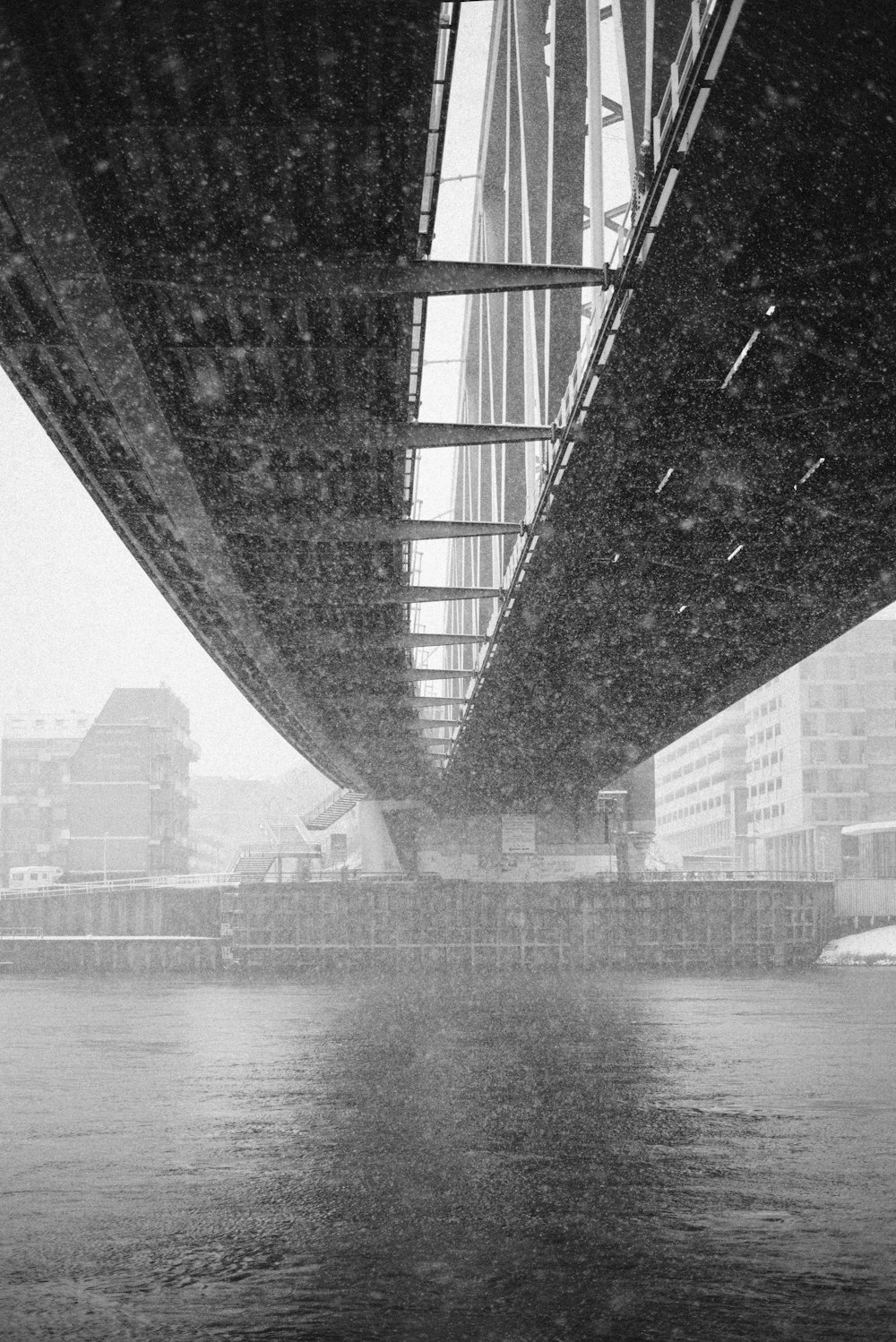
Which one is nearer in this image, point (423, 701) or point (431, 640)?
point (431, 640)

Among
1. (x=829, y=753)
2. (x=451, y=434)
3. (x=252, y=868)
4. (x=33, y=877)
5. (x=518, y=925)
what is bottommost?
(x=518, y=925)

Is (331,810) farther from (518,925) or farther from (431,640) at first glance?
(431,640)

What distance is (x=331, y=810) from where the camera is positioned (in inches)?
4200

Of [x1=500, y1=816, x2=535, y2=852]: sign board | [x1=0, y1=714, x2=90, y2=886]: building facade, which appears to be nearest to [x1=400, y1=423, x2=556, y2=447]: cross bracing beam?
[x1=500, y1=816, x2=535, y2=852]: sign board

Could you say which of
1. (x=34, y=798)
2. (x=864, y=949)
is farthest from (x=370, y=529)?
(x=34, y=798)

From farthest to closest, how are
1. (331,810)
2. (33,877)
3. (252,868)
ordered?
(33,877), (331,810), (252,868)

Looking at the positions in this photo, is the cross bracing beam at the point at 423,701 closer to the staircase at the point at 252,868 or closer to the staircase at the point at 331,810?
the staircase at the point at 252,868

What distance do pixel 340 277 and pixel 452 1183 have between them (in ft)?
38.9

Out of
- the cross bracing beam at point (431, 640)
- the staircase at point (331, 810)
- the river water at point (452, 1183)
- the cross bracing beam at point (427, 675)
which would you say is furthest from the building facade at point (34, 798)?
the cross bracing beam at point (431, 640)

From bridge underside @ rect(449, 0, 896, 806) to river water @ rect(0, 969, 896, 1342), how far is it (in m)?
9.18

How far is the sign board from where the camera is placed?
75.6 metres

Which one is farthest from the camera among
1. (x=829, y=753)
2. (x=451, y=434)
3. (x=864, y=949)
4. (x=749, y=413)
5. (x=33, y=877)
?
(x=829, y=753)

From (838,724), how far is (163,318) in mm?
107001

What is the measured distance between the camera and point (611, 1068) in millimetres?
30188
